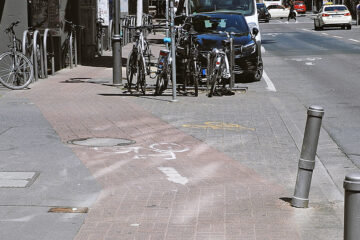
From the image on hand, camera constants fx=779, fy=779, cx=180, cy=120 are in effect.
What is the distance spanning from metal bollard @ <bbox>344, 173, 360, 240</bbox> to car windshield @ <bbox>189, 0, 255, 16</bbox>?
66.4ft

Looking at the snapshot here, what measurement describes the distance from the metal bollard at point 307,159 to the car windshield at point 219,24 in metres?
12.7

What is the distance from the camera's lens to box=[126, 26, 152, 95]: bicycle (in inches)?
564

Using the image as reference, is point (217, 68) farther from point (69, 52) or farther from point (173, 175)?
point (69, 52)

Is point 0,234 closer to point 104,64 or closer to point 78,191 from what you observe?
point 78,191

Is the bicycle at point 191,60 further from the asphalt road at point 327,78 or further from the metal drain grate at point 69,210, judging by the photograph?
the metal drain grate at point 69,210

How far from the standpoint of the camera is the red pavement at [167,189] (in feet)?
18.7

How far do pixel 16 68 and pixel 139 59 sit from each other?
8.44ft

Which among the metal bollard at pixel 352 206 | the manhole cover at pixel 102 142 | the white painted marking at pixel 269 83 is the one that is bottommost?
the white painted marking at pixel 269 83

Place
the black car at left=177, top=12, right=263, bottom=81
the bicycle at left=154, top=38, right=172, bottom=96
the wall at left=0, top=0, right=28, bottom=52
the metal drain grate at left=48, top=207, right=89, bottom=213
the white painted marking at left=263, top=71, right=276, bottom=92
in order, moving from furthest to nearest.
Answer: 1. the black car at left=177, top=12, right=263, bottom=81
2. the white painted marking at left=263, top=71, right=276, bottom=92
3. the wall at left=0, top=0, right=28, bottom=52
4. the bicycle at left=154, top=38, right=172, bottom=96
5. the metal drain grate at left=48, top=207, right=89, bottom=213

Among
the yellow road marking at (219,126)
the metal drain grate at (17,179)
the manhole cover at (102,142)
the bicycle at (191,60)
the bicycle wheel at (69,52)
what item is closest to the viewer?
the metal drain grate at (17,179)

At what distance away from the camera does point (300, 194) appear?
6422 mm

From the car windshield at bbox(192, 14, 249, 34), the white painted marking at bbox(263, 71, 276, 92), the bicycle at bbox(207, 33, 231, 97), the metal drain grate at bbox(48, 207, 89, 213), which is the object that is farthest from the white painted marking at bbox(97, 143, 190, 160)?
the car windshield at bbox(192, 14, 249, 34)

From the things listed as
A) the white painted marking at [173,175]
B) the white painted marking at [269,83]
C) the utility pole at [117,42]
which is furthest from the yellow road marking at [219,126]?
the white painted marking at [269,83]

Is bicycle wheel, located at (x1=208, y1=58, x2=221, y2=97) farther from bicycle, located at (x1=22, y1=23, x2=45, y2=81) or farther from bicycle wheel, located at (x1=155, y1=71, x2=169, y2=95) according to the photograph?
bicycle, located at (x1=22, y1=23, x2=45, y2=81)
